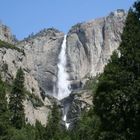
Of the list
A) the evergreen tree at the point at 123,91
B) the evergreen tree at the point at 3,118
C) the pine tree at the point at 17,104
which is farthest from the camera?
the pine tree at the point at 17,104

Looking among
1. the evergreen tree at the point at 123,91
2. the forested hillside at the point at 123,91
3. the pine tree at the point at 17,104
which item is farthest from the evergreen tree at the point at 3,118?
the pine tree at the point at 17,104

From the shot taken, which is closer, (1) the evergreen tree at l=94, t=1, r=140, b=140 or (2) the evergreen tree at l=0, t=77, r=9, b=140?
(1) the evergreen tree at l=94, t=1, r=140, b=140

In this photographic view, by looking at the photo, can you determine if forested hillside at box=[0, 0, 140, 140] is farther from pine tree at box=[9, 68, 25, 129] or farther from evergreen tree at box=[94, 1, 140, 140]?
pine tree at box=[9, 68, 25, 129]

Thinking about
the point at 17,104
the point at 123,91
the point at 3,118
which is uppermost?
the point at 17,104

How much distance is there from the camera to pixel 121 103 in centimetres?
3688

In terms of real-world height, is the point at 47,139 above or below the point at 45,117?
below

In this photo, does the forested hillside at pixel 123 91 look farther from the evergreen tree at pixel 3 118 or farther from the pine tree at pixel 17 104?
the pine tree at pixel 17 104

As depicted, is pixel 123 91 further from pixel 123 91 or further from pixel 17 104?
pixel 17 104

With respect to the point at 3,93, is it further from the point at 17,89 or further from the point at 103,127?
the point at 17,89

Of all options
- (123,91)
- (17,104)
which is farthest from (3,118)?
(17,104)

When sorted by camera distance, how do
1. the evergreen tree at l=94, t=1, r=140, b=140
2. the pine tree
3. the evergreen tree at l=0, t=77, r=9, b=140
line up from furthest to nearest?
the pine tree, the evergreen tree at l=0, t=77, r=9, b=140, the evergreen tree at l=94, t=1, r=140, b=140

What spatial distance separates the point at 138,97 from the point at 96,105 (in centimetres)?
360

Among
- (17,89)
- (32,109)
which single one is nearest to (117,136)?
(17,89)

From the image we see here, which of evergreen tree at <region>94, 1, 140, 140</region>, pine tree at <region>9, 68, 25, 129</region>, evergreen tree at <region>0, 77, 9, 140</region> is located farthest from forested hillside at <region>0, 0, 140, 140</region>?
pine tree at <region>9, 68, 25, 129</region>
